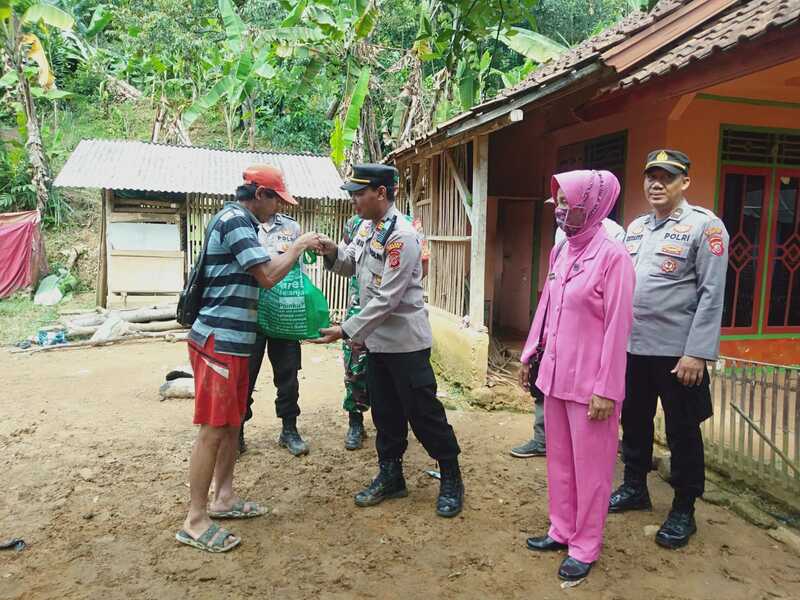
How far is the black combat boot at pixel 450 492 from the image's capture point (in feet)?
10.9

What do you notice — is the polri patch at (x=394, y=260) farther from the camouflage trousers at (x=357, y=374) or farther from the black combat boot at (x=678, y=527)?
the black combat boot at (x=678, y=527)

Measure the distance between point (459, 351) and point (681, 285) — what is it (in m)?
3.28

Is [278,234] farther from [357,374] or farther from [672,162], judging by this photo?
[672,162]

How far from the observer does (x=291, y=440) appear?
4.33 metres

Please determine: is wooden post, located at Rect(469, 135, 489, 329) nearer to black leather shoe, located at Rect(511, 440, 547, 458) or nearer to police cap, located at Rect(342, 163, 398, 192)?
black leather shoe, located at Rect(511, 440, 547, 458)

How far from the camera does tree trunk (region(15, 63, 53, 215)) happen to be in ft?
39.3

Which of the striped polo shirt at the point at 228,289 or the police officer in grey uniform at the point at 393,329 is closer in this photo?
the striped polo shirt at the point at 228,289

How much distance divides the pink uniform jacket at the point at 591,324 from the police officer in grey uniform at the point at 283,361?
6.57 feet

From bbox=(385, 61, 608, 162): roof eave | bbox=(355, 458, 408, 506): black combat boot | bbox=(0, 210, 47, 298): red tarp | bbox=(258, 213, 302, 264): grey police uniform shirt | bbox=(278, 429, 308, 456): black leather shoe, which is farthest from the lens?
bbox=(0, 210, 47, 298): red tarp

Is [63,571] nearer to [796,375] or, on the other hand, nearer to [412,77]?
[796,375]

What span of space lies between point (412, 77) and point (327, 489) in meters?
8.22

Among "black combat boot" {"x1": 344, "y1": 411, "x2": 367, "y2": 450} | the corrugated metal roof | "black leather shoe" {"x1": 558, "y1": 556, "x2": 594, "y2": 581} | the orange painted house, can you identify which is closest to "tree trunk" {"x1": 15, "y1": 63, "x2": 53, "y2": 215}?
the corrugated metal roof

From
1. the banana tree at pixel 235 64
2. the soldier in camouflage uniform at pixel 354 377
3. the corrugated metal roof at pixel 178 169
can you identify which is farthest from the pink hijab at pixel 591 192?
the banana tree at pixel 235 64

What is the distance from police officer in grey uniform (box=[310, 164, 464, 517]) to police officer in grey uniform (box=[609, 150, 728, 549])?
1114 millimetres
